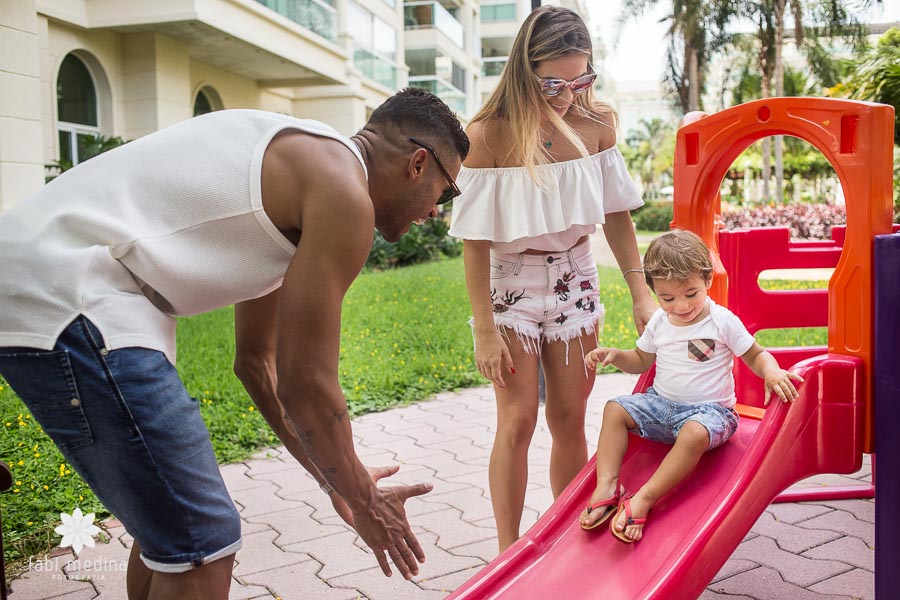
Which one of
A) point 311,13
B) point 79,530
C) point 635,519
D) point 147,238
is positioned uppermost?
point 311,13

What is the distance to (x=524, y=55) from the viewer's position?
2889 millimetres

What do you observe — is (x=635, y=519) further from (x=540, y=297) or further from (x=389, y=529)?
(x=389, y=529)

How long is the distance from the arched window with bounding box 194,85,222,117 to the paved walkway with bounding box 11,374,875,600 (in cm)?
1520

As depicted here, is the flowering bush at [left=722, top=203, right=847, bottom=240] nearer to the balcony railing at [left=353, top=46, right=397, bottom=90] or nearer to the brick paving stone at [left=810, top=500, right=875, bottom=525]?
the balcony railing at [left=353, top=46, right=397, bottom=90]

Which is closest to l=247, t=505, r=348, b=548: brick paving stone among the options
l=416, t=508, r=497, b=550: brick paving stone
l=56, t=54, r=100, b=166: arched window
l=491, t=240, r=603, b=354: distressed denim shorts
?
l=416, t=508, r=497, b=550: brick paving stone

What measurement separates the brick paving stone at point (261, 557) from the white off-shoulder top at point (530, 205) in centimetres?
153

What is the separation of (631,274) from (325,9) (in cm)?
1902

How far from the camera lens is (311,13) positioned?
64.6 feet

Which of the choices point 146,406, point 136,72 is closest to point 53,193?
point 146,406

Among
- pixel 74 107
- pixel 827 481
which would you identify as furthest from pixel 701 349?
pixel 74 107

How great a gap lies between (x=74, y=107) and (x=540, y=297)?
13.8 meters

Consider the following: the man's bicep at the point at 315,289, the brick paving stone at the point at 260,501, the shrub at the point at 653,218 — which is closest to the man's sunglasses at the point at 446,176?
the man's bicep at the point at 315,289

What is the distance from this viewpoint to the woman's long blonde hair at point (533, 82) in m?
2.86

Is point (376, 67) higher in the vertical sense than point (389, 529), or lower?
higher
